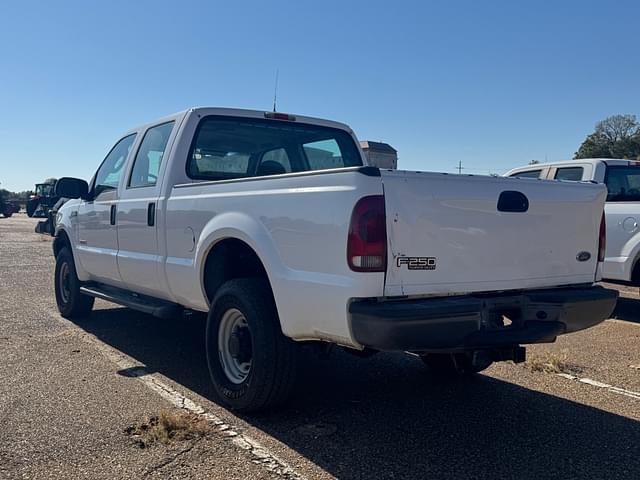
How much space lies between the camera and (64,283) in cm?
716

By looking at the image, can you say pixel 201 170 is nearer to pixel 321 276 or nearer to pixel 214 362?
pixel 214 362

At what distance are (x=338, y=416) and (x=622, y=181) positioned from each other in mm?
5982

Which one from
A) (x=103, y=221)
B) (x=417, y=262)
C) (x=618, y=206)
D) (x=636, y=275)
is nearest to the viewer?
(x=417, y=262)

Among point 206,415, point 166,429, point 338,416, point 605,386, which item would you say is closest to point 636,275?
point 605,386

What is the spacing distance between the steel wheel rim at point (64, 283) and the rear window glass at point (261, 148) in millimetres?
2963

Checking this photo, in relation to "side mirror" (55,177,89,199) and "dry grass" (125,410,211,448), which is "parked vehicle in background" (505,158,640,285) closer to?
"side mirror" (55,177,89,199)

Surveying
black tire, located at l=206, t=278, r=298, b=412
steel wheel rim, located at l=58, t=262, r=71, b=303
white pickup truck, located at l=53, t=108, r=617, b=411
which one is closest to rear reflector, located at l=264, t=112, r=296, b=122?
white pickup truck, located at l=53, t=108, r=617, b=411

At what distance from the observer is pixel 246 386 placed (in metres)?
3.81

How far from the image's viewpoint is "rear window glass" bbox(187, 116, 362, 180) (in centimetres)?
503

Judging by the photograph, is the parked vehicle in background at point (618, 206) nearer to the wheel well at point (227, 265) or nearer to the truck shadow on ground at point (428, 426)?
the truck shadow on ground at point (428, 426)

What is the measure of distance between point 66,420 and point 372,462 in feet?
6.46

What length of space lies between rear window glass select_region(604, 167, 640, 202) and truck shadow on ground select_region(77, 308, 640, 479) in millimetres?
4331

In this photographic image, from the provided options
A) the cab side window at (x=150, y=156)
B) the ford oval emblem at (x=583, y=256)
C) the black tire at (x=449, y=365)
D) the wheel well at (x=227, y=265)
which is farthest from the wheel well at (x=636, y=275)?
the cab side window at (x=150, y=156)

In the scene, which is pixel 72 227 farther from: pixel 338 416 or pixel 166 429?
pixel 338 416
